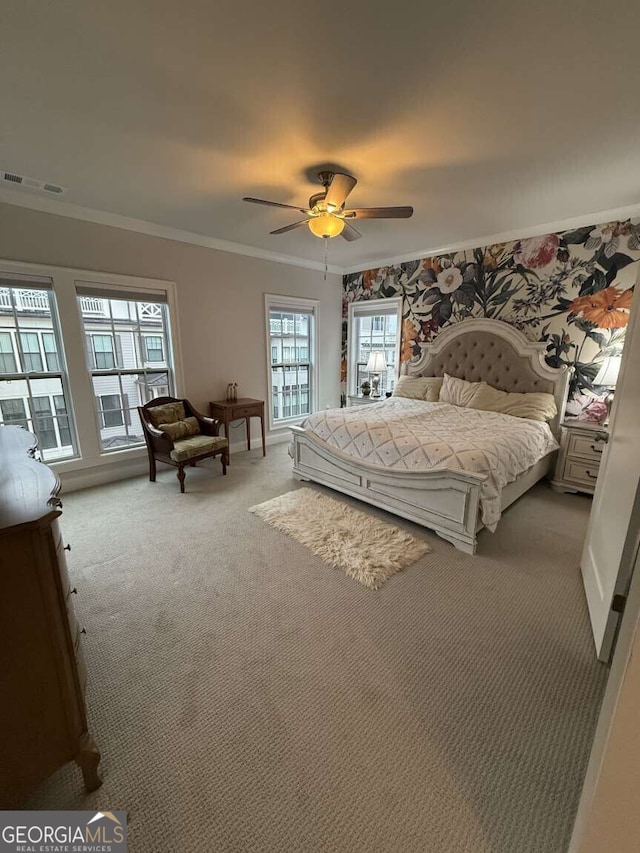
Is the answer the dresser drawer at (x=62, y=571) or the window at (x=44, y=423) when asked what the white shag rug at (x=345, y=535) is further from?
the window at (x=44, y=423)

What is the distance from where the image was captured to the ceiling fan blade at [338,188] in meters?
2.39

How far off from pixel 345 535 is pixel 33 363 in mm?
3236

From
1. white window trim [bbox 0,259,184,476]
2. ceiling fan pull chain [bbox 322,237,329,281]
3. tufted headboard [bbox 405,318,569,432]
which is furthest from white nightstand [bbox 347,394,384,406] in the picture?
white window trim [bbox 0,259,184,476]

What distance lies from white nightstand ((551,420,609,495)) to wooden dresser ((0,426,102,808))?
157 inches

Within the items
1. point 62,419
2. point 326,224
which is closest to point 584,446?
point 326,224

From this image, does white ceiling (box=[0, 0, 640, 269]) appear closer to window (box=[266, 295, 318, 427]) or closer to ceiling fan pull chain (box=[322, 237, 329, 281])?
ceiling fan pull chain (box=[322, 237, 329, 281])

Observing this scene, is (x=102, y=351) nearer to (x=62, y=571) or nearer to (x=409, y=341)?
(x=62, y=571)

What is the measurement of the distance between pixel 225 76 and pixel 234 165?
818 millimetres

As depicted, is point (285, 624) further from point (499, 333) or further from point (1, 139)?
point (499, 333)

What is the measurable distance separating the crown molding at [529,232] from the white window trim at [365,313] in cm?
52

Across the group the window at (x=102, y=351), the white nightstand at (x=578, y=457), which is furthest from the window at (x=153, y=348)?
the white nightstand at (x=578, y=457)

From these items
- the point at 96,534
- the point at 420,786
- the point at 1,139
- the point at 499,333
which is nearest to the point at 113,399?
the point at 96,534

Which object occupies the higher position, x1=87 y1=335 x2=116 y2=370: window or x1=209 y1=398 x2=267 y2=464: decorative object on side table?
x1=87 y1=335 x2=116 y2=370: window

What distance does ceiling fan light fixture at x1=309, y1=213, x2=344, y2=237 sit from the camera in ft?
8.57
